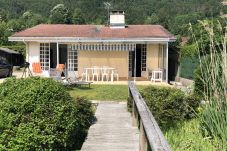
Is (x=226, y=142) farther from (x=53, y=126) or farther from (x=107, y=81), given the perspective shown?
(x=107, y=81)

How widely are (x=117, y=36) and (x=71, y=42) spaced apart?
9.49 ft

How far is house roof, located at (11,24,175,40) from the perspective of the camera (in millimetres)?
27375

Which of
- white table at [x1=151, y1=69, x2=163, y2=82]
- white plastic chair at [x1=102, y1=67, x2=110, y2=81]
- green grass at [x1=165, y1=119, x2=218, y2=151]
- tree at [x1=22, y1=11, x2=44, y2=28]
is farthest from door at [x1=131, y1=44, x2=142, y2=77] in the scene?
tree at [x1=22, y1=11, x2=44, y2=28]

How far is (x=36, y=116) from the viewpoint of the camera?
8008 millimetres

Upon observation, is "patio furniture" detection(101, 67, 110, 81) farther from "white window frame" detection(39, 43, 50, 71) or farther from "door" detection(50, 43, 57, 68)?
"door" detection(50, 43, 57, 68)

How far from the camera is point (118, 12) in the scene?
30156 mm

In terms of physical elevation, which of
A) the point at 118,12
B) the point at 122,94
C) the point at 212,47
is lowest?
the point at 122,94

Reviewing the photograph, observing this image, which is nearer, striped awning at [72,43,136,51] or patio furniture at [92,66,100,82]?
patio furniture at [92,66,100,82]

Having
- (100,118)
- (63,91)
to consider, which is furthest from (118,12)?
(63,91)

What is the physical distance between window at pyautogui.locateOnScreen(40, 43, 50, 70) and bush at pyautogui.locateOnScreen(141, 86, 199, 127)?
56.7 ft

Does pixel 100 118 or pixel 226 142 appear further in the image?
pixel 100 118

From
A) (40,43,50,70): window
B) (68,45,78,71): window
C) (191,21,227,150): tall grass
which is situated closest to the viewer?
(191,21,227,150): tall grass

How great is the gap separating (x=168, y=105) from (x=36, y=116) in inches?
166

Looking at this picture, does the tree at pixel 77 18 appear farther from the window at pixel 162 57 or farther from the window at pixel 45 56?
the window at pixel 162 57
